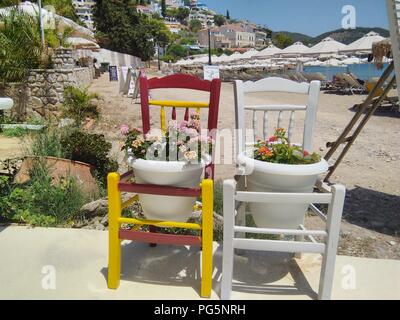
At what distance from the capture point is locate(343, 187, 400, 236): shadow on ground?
3.50 metres

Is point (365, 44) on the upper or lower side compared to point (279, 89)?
upper

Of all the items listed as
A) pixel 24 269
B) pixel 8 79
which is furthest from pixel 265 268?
pixel 8 79

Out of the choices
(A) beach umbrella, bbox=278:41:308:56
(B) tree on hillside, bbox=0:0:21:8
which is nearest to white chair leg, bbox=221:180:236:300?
(B) tree on hillside, bbox=0:0:21:8

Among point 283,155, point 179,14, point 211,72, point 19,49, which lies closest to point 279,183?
point 283,155

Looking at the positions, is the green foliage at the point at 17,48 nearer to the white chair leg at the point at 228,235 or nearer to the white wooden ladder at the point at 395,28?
the white wooden ladder at the point at 395,28

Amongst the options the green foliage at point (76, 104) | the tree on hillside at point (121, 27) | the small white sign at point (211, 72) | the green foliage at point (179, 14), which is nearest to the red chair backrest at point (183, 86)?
the green foliage at point (76, 104)

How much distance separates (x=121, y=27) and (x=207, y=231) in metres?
47.8

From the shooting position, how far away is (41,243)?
2613 millimetres

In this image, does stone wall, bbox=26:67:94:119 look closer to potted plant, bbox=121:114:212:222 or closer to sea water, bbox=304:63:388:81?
potted plant, bbox=121:114:212:222

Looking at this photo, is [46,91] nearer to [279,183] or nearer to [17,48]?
[17,48]

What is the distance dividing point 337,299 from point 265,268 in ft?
1.55

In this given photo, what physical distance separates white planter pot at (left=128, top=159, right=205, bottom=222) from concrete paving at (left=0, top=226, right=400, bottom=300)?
1.35 feet

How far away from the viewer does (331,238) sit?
1871 millimetres

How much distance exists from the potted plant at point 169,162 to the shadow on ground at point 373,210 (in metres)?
2.15
